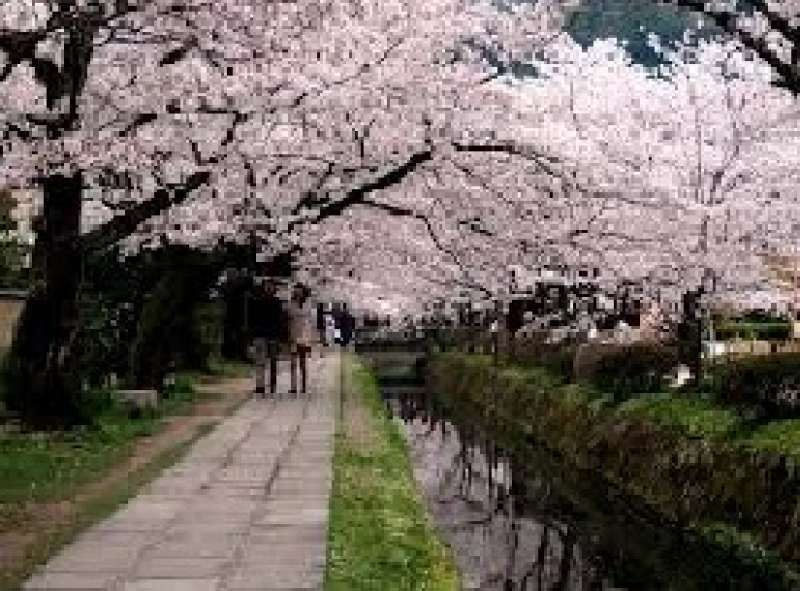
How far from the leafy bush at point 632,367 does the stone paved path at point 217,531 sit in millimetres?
6593

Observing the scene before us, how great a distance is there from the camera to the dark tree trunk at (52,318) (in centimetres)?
1816

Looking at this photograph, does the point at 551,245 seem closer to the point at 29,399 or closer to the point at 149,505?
the point at 29,399

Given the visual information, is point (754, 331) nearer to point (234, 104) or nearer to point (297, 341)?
point (297, 341)

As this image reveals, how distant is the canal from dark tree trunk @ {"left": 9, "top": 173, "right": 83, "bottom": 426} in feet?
19.3

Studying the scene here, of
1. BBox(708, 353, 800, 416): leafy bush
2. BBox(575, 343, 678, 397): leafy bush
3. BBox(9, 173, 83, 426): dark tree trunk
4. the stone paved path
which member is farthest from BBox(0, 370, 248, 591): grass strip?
BBox(708, 353, 800, 416): leafy bush

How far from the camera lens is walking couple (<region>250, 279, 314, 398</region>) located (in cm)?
3105

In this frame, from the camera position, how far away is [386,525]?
11977mm

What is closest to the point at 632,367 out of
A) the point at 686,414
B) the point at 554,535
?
the point at 686,414

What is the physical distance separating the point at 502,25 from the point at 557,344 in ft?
39.9

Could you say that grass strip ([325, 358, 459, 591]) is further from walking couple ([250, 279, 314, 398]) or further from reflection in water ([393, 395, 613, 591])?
walking couple ([250, 279, 314, 398])

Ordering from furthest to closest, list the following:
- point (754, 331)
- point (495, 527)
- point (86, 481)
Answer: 1. point (754, 331)
2. point (495, 527)
3. point (86, 481)

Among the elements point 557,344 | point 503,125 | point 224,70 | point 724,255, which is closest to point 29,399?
point 224,70

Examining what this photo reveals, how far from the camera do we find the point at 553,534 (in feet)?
57.9

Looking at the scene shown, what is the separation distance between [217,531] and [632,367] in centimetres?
1340
